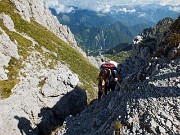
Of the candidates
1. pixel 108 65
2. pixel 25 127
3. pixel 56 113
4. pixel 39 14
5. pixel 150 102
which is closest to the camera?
pixel 150 102

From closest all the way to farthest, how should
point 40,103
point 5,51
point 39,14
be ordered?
point 40,103, point 5,51, point 39,14

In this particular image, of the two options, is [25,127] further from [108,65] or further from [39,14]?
[39,14]

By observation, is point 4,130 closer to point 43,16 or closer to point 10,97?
→ point 10,97

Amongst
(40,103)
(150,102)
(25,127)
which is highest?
(150,102)

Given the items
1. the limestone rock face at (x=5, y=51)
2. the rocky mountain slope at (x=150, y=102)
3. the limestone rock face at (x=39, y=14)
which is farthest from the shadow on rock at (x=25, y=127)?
the limestone rock face at (x=39, y=14)

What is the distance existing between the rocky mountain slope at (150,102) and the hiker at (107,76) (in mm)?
2187

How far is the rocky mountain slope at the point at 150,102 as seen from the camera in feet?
60.9

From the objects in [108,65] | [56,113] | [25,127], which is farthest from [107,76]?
[25,127]

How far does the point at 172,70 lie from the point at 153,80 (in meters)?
1.51

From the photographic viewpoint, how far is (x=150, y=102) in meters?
19.5

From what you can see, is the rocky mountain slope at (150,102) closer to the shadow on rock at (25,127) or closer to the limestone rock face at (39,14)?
the shadow on rock at (25,127)

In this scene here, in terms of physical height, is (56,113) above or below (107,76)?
below

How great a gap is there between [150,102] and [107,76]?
431 inches

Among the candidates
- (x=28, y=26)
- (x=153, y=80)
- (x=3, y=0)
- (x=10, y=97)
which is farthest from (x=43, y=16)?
(x=153, y=80)
